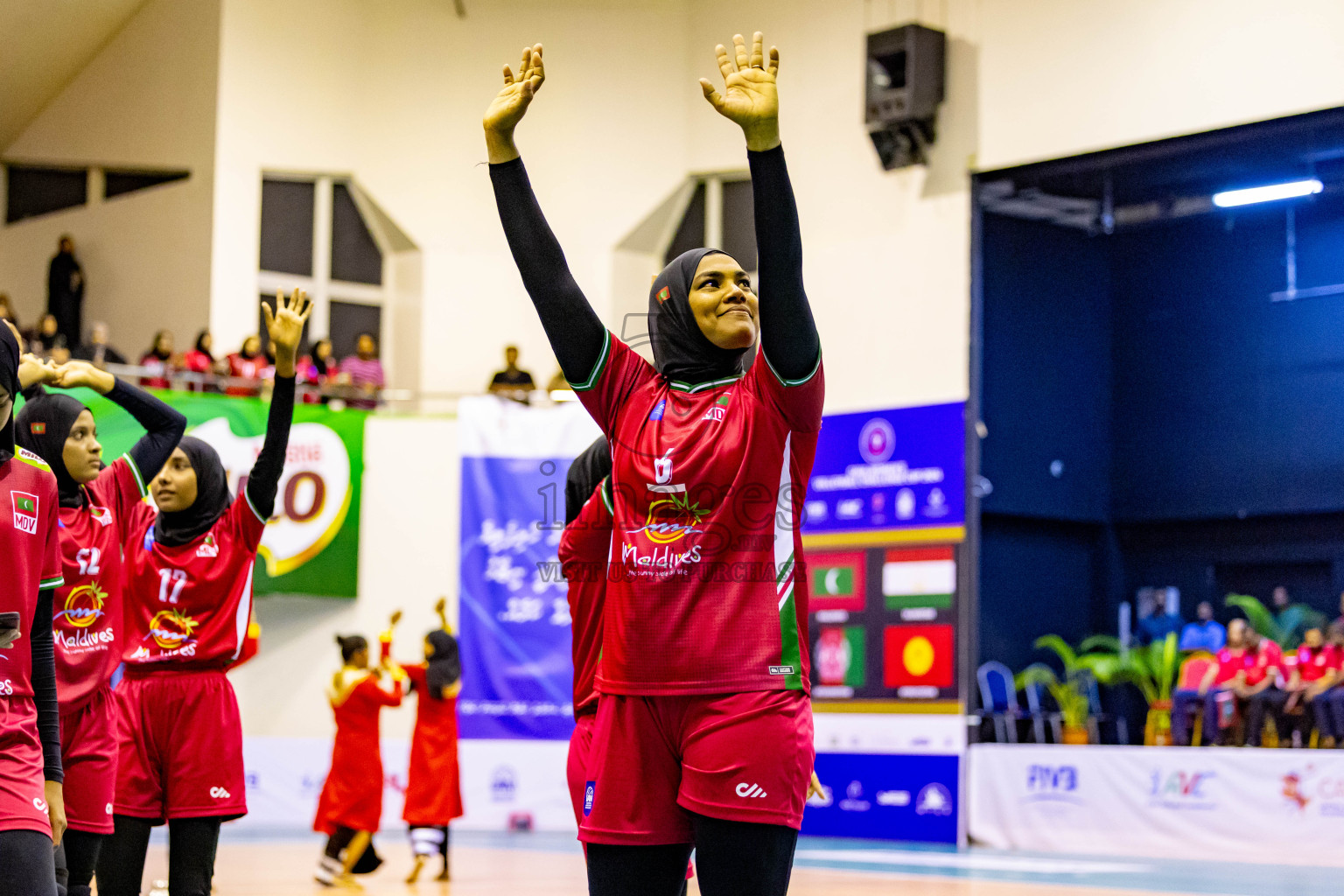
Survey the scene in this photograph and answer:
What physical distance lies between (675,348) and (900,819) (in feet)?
39.0

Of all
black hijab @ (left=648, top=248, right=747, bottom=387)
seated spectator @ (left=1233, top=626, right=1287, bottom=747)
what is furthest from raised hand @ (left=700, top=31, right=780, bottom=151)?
seated spectator @ (left=1233, top=626, right=1287, bottom=747)

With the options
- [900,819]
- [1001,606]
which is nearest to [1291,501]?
[1001,606]

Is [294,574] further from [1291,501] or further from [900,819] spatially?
[1291,501]

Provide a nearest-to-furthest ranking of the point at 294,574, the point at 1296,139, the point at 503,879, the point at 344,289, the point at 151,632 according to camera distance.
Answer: the point at 151,632
the point at 503,879
the point at 1296,139
the point at 294,574
the point at 344,289

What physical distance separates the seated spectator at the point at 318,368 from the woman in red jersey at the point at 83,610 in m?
11.2

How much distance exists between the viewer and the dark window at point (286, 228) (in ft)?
60.5

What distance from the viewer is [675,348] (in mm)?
2973

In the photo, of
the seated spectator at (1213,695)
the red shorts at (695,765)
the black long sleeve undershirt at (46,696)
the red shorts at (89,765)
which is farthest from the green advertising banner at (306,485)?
the red shorts at (695,765)

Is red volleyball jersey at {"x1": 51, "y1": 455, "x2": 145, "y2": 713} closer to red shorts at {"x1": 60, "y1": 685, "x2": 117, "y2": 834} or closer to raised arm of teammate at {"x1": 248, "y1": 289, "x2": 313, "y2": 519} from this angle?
red shorts at {"x1": 60, "y1": 685, "x2": 117, "y2": 834}

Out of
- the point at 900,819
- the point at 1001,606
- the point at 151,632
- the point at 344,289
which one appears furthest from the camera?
the point at 344,289

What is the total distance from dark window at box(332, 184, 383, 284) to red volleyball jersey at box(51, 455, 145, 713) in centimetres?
1412

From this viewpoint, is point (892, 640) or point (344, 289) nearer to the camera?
point (892, 640)

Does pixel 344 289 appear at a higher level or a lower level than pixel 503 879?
higher

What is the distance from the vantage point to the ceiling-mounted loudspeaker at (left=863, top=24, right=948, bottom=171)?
1452 cm
